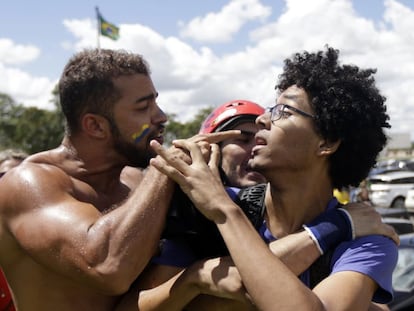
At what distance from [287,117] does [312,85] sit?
18 cm

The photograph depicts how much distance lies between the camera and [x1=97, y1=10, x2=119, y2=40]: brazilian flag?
96.4 feet

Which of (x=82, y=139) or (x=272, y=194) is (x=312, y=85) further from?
(x=82, y=139)

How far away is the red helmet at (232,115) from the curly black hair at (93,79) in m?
0.70

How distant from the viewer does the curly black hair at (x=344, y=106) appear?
98.3 inches

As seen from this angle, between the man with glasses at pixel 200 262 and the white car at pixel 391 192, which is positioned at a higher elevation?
the man with glasses at pixel 200 262

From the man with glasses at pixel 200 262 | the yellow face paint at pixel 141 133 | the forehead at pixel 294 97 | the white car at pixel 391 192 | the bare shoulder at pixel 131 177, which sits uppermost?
the forehead at pixel 294 97

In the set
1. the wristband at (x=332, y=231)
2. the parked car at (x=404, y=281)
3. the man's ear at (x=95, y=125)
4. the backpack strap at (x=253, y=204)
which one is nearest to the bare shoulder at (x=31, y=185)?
the man's ear at (x=95, y=125)

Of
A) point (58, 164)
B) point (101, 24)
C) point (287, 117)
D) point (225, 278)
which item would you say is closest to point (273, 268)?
point (225, 278)

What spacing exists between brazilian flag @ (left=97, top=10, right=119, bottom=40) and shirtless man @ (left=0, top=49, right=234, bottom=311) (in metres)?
27.2

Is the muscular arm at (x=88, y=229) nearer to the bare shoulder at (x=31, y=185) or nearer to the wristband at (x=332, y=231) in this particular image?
the bare shoulder at (x=31, y=185)

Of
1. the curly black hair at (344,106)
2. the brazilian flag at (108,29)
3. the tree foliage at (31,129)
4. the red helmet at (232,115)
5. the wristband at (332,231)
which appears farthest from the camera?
the tree foliage at (31,129)

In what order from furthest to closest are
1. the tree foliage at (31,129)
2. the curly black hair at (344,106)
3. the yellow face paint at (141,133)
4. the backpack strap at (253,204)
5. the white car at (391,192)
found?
the tree foliage at (31,129), the white car at (391,192), the yellow face paint at (141,133), the backpack strap at (253,204), the curly black hair at (344,106)

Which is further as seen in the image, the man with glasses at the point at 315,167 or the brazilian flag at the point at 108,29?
the brazilian flag at the point at 108,29

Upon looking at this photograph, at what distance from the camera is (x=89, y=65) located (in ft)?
9.34
